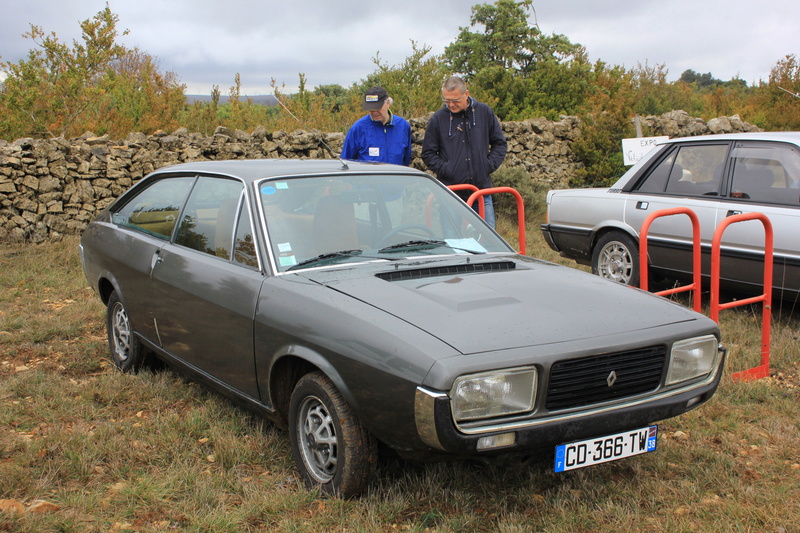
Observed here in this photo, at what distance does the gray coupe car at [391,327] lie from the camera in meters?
2.67

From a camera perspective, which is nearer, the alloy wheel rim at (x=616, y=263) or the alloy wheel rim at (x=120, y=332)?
the alloy wheel rim at (x=120, y=332)

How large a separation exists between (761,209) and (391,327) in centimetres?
445

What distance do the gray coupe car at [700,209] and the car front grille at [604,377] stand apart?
3.49 meters

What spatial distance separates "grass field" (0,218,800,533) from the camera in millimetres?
2988

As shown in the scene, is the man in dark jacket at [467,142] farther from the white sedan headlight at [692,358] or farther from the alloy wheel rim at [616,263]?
the white sedan headlight at [692,358]

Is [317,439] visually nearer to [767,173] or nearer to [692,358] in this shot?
[692,358]

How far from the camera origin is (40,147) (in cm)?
999

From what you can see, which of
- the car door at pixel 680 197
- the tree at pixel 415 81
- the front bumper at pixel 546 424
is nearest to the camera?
the front bumper at pixel 546 424

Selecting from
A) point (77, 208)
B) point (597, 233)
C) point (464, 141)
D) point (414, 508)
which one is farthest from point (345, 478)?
point (77, 208)

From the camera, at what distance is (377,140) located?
22.5 ft

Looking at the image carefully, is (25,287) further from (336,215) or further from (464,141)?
(336,215)

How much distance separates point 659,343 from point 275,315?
1.66 metres

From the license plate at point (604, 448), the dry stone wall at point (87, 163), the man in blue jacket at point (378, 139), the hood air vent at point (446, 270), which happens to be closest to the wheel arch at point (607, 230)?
the man in blue jacket at point (378, 139)

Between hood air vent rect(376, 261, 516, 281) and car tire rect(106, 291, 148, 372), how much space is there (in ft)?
7.43
